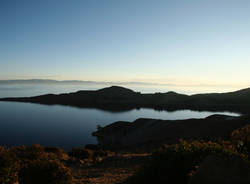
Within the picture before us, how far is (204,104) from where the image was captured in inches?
5039

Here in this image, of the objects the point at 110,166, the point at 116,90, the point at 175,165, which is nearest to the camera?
the point at 175,165

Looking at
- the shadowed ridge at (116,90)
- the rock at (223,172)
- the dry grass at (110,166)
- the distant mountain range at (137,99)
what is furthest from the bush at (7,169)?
the shadowed ridge at (116,90)

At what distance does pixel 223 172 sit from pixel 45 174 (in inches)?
283

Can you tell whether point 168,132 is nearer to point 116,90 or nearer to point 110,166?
point 110,166

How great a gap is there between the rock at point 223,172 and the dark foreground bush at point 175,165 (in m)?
1.82

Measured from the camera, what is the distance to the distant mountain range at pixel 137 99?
5207 inches

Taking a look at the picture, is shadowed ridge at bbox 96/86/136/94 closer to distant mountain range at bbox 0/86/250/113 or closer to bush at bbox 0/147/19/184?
distant mountain range at bbox 0/86/250/113

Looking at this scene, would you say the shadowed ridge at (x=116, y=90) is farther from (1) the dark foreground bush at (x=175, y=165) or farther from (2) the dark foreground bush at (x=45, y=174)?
(1) the dark foreground bush at (x=175, y=165)

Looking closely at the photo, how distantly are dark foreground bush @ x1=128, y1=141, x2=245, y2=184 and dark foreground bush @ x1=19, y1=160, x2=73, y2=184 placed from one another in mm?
3186

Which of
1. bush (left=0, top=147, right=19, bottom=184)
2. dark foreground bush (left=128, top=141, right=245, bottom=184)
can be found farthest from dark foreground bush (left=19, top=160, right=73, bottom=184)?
dark foreground bush (left=128, top=141, right=245, bottom=184)

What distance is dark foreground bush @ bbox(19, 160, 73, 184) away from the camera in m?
8.06

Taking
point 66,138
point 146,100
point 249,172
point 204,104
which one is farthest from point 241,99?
point 249,172

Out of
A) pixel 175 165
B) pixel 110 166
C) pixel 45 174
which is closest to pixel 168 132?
pixel 110 166

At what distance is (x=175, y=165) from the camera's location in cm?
769
